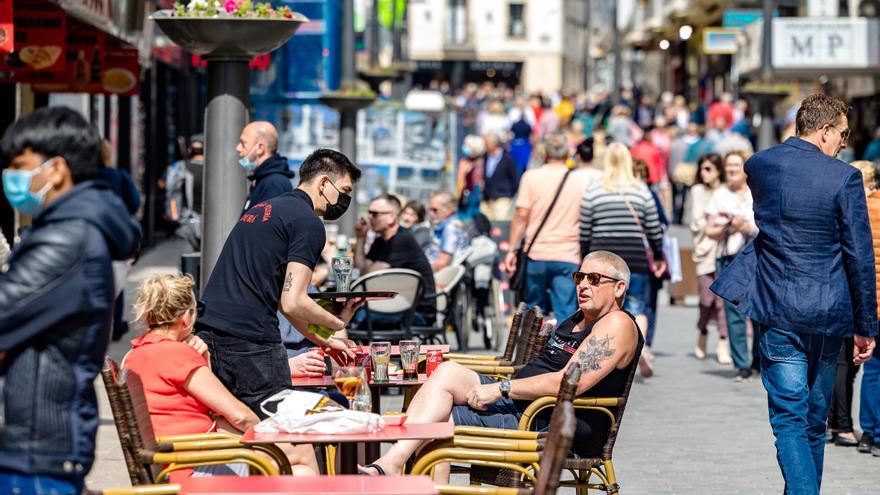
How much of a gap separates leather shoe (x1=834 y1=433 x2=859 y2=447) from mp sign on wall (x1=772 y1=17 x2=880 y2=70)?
1577cm

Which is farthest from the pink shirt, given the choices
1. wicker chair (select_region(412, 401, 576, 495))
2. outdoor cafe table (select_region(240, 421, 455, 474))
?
outdoor cafe table (select_region(240, 421, 455, 474))

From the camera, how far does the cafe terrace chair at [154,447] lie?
5547 millimetres

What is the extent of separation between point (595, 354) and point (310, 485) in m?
2.15

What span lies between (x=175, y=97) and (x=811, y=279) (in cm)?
2187

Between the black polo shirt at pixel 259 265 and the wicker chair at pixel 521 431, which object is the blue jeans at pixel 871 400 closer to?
the wicker chair at pixel 521 431

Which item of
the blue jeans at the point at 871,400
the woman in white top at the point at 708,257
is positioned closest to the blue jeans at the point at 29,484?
the blue jeans at the point at 871,400

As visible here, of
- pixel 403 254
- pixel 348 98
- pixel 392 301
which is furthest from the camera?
pixel 348 98

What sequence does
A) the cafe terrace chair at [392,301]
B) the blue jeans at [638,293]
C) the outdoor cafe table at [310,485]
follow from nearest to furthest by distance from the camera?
the outdoor cafe table at [310,485]
the cafe terrace chair at [392,301]
the blue jeans at [638,293]

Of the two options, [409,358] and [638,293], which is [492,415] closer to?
[409,358]

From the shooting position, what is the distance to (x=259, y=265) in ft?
22.2

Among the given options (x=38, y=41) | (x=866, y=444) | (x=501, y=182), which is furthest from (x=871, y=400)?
(x=501, y=182)

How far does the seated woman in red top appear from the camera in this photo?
6.05 metres

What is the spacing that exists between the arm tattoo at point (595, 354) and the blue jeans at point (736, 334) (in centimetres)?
550

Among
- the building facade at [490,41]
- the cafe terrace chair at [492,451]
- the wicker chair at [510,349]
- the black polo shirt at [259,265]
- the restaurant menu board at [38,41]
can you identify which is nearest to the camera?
the cafe terrace chair at [492,451]
